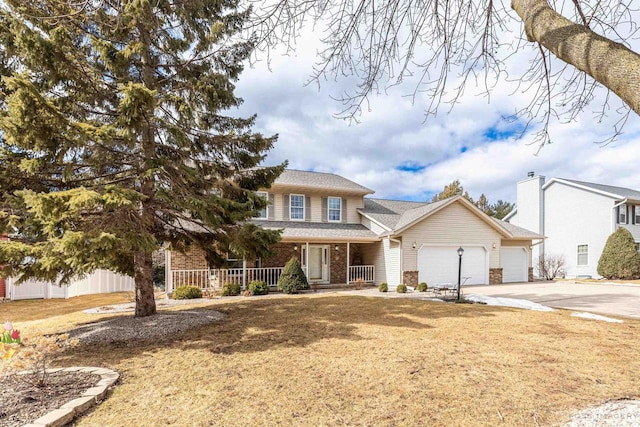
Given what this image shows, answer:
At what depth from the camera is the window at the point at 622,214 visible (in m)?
22.3

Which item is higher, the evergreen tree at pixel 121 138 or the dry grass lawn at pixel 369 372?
the evergreen tree at pixel 121 138

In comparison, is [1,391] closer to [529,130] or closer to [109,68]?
[109,68]

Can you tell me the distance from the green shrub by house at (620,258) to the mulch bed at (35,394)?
25619 millimetres

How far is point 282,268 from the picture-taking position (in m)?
15.2

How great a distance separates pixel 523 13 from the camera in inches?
112

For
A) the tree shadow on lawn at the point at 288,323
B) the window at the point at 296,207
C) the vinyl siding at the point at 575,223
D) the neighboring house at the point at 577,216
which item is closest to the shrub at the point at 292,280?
the tree shadow on lawn at the point at 288,323

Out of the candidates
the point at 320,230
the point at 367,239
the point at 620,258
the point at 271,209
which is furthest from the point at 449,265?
the point at 620,258

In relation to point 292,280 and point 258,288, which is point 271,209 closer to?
point 292,280

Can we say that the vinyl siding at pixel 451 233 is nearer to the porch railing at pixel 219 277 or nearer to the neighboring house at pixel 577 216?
the porch railing at pixel 219 277

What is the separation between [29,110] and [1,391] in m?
3.78

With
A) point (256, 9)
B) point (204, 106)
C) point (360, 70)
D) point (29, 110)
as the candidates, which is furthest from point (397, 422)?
point (204, 106)

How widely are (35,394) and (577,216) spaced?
95.7 ft

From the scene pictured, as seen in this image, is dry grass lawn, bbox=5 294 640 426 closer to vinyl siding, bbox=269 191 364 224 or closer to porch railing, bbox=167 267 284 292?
porch railing, bbox=167 267 284 292

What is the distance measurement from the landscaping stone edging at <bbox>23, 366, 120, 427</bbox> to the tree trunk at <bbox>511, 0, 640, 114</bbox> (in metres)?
5.17
